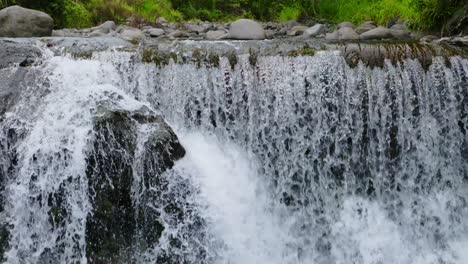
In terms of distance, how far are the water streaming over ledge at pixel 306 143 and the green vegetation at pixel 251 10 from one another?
2.36 m

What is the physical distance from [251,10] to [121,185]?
9388 millimetres

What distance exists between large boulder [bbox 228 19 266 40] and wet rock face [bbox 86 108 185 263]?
342 centimetres

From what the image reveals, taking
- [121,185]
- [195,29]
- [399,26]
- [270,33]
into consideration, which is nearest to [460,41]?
[399,26]

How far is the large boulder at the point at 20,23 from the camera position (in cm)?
717

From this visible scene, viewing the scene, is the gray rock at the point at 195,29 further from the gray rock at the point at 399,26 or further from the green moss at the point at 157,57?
the green moss at the point at 157,57

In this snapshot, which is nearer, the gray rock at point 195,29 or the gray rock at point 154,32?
the gray rock at point 154,32

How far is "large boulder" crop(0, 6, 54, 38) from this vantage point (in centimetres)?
717

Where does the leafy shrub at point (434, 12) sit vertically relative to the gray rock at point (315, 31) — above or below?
above

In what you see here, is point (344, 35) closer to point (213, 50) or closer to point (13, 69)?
point (213, 50)

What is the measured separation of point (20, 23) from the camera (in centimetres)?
718

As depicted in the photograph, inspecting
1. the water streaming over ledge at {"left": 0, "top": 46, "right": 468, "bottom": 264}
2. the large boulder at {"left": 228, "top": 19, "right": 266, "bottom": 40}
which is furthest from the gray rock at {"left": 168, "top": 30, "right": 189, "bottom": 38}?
the water streaming over ledge at {"left": 0, "top": 46, "right": 468, "bottom": 264}

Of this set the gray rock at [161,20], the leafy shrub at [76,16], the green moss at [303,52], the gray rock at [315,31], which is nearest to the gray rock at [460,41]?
the green moss at [303,52]

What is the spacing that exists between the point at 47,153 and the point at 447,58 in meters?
4.71

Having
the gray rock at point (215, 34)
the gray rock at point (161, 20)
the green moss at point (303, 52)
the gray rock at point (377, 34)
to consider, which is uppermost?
the green moss at point (303, 52)
